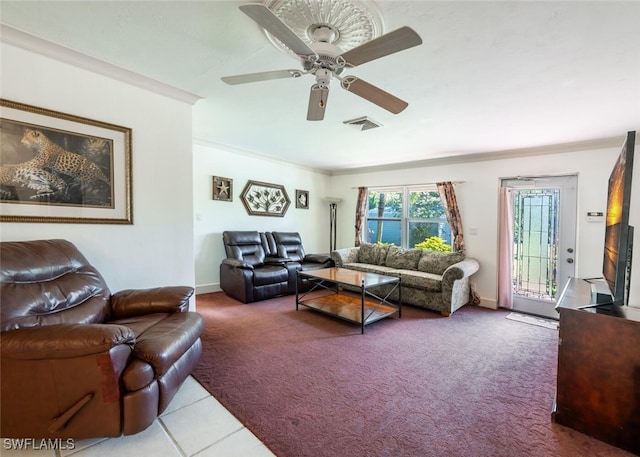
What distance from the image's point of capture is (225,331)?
308 cm

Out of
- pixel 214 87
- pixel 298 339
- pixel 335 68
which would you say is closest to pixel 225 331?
pixel 298 339

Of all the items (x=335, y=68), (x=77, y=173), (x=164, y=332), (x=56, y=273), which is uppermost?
(x=335, y=68)

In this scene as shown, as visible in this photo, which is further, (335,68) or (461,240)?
(461,240)

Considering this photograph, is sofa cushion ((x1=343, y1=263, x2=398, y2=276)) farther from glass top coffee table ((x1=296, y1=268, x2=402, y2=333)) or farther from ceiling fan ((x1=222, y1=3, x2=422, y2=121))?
ceiling fan ((x1=222, y1=3, x2=422, y2=121))

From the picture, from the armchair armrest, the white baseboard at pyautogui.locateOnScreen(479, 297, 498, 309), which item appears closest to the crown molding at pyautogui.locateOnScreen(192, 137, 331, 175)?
the armchair armrest

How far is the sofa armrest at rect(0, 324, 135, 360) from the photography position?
4.34ft

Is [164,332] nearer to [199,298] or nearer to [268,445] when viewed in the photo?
[268,445]

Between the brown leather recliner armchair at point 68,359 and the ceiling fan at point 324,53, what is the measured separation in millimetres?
1672

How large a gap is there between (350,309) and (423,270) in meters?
1.61

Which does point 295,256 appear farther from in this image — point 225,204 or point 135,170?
point 135,170

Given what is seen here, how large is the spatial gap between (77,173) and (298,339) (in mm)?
2443

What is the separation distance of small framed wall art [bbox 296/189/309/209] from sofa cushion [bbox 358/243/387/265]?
1.59 metres

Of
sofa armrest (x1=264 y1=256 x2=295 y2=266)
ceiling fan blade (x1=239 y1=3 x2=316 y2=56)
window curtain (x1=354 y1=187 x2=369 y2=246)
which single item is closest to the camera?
ceiling fan blade (x1=239 y1=3 x2=316 y2=56)

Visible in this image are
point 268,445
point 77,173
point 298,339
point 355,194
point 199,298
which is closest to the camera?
point 268,445
